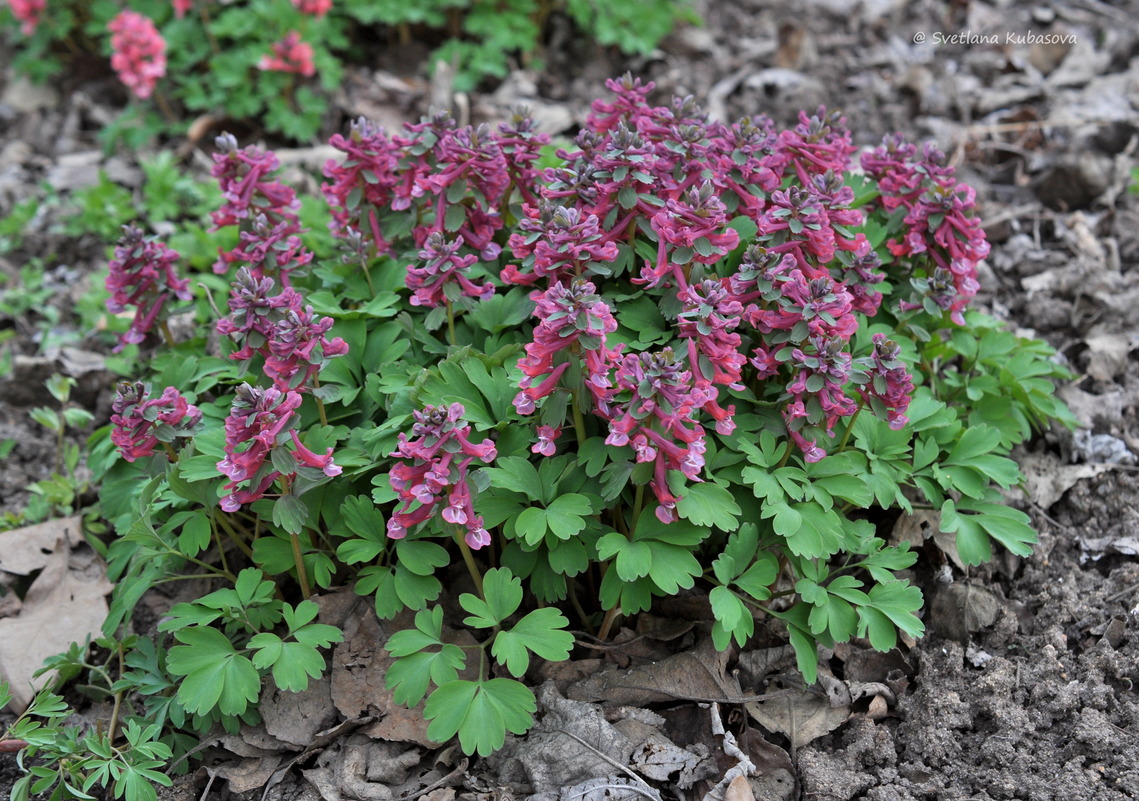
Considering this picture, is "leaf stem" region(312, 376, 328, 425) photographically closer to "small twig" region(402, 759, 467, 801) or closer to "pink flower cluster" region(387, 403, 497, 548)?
"pink flower cluster" region(387, 403, 497, 548)

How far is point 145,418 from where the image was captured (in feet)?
8.72

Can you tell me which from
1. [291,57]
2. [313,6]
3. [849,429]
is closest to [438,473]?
[849,429]

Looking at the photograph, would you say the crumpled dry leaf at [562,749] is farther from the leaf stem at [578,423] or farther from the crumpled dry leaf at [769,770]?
the leaf stem at [578,423]

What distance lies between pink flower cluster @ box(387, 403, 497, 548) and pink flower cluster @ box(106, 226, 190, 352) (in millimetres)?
1390

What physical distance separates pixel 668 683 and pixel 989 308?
8.78 feet

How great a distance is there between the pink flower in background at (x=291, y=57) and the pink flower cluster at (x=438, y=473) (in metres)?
4.30

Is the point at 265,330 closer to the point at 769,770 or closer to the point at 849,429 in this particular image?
the point at 849,429

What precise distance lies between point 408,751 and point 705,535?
3.72 ft

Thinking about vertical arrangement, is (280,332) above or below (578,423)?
above

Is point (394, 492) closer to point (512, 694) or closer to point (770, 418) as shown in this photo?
point (512, 694)

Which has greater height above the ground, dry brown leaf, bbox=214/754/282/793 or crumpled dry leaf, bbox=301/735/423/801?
crumpled dry leaf, bbox=301/735/423/801

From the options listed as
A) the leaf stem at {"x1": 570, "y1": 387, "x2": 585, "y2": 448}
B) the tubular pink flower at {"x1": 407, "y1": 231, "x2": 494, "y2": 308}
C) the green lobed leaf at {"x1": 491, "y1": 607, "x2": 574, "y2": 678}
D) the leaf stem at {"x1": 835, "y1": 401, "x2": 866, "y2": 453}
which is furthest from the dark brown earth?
the tubular pink flower at {"x1": 407, "y1": 231, "x2": 494, "y2": 308}

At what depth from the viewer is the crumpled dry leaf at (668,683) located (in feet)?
9.21

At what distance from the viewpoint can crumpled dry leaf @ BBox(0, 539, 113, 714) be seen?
10.1ft
